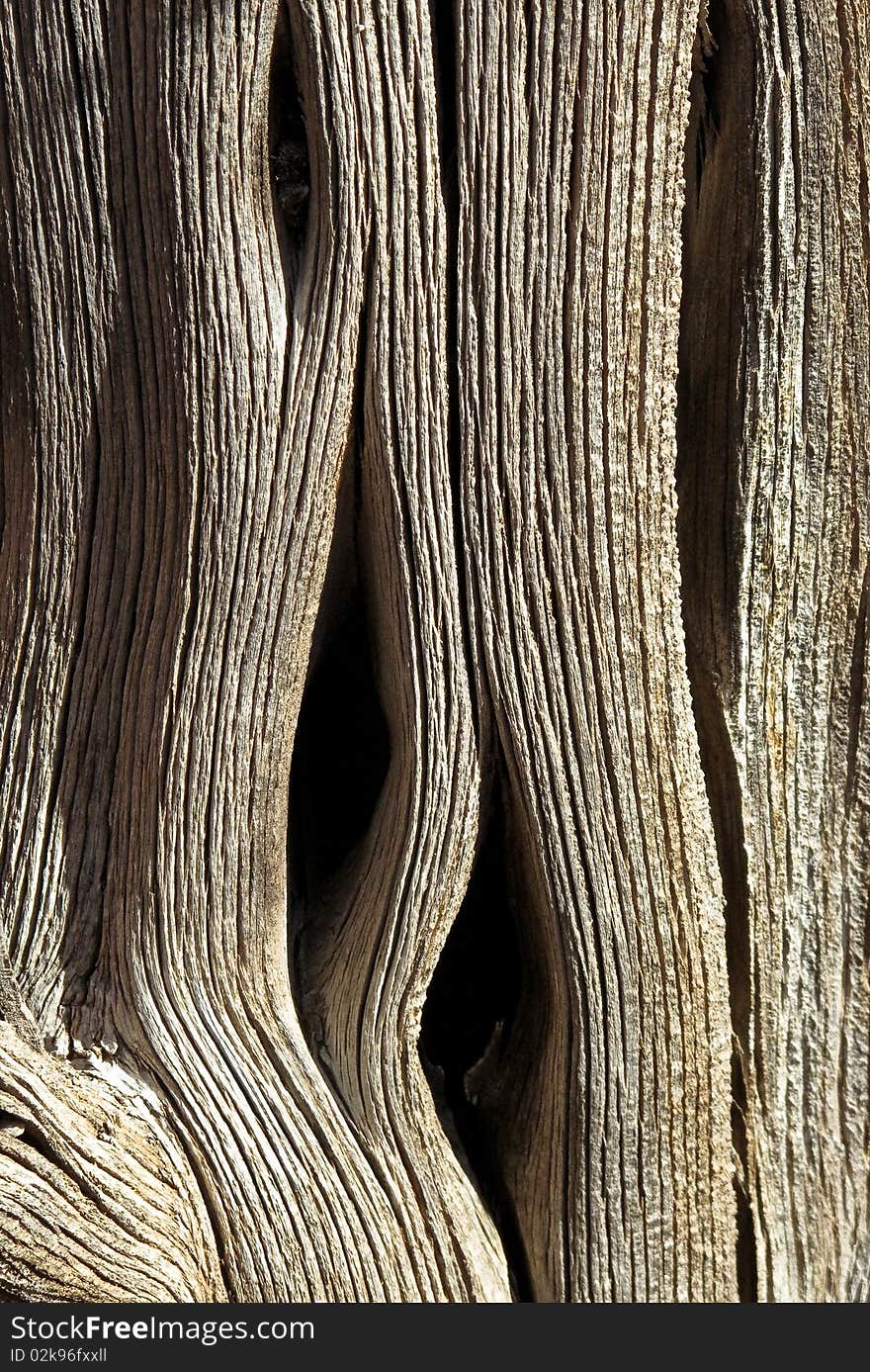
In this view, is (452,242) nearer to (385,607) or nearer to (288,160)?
(288,160)

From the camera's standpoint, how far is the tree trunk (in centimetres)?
125

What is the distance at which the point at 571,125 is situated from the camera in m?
1.28

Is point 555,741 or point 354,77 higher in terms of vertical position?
point 354,77

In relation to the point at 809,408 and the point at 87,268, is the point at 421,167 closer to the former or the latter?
the point at 87,268

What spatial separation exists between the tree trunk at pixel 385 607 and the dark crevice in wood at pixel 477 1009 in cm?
1

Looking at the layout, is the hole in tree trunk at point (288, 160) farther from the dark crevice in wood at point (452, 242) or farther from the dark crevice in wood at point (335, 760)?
the dark crevice in wood at point (335, 760)

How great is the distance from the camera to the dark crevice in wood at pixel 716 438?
1367 millimetres

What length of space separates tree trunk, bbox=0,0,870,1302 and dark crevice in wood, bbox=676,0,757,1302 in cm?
2

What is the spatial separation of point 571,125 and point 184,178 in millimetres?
411

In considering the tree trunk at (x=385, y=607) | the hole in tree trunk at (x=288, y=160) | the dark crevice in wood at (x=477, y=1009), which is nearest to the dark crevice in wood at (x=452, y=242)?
the tree trunk at (x=385, y=607)

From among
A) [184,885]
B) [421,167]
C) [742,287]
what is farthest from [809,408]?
[184,885]

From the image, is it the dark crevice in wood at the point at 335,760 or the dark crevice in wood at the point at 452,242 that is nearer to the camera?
the dark crevice in wood at the point at 452,242

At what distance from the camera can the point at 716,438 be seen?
4.56 ft

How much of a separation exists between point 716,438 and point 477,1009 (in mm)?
724
